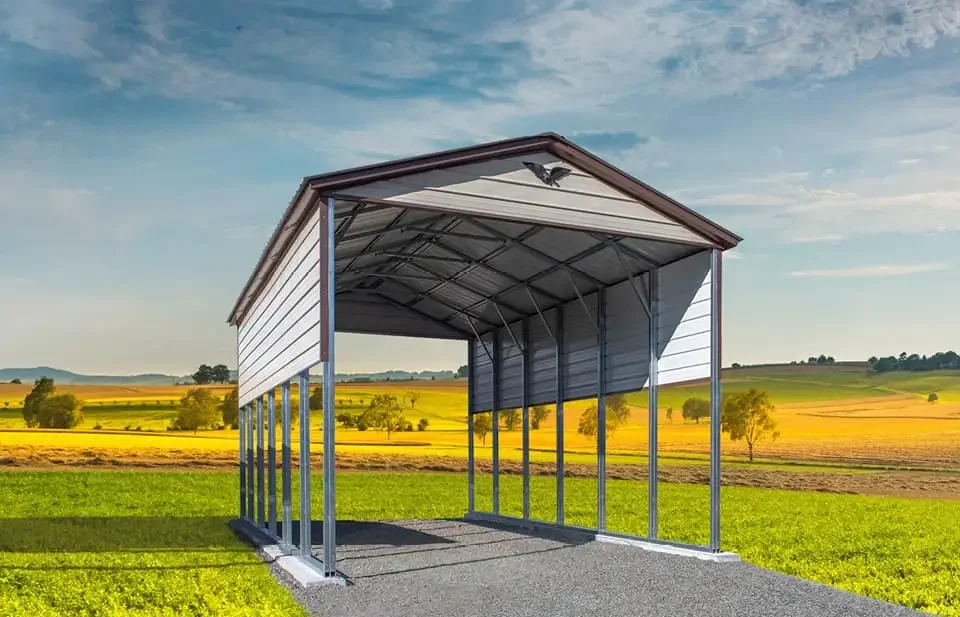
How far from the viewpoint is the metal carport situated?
12.0 metres

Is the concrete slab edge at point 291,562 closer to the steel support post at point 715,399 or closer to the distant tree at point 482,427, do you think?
the steel support post at point 715,399

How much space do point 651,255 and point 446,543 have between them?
18.5 feet

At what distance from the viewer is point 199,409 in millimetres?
54844

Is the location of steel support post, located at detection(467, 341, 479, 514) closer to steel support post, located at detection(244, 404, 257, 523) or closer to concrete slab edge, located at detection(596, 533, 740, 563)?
steel support post, located at detection(244, 404, 257, 523)

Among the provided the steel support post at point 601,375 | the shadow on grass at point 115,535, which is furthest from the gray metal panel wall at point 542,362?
the shadow on grass at point 115,535

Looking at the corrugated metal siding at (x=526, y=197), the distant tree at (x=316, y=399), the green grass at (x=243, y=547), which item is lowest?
the green grass at (x=243, y=547)

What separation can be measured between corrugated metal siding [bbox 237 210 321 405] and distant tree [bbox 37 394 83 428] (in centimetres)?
4276

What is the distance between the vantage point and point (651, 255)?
14914 millimetres

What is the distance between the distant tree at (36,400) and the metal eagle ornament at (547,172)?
52.8m

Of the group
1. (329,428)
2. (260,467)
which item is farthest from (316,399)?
(329,428)

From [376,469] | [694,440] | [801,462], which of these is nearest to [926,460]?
[801,462]

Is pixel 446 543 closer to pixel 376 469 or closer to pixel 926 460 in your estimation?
pixel 376 469

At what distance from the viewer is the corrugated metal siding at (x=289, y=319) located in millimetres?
11852

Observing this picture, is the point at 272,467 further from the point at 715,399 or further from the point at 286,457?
the point at 715,399
